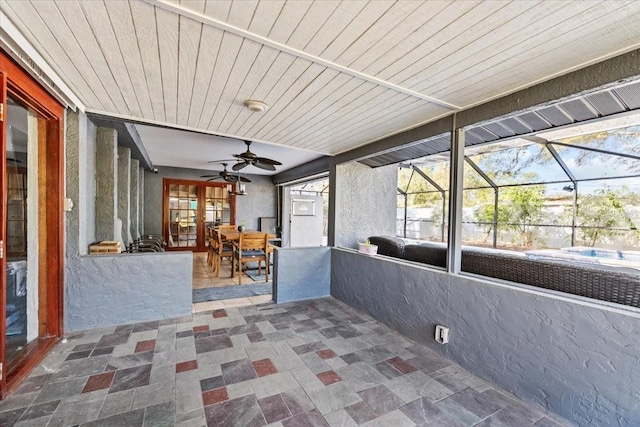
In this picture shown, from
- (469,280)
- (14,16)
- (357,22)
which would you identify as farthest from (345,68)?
(469,280)

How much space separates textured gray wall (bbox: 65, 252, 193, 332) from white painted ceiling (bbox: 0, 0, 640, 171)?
59.6 inches

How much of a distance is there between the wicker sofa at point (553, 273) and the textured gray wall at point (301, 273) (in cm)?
137

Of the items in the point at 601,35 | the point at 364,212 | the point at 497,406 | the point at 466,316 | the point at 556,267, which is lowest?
the point at 497,406

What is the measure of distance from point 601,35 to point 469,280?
161 cm

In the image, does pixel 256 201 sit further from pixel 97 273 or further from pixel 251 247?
pixel 97 273

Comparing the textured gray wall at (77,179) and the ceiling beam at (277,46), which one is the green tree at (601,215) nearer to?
the ceiling beam at (277,46)

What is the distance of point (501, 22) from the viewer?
1.21m

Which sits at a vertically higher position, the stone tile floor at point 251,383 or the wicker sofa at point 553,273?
the wicker sofa at point 553,273

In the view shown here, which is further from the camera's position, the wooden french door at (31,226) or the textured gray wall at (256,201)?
the textured gray wall at (256,201)

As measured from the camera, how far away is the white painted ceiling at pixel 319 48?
117 centimetres

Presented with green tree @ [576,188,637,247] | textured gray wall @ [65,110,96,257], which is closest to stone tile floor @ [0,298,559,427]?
textured gray wall @ [65,110,96,257]

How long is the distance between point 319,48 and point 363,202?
9.47 feet

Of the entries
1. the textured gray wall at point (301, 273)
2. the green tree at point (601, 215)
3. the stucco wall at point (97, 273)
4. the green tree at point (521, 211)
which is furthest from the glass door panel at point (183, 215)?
the green tree at point (601, 215)

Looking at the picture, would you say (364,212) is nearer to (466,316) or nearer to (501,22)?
(466,316)
